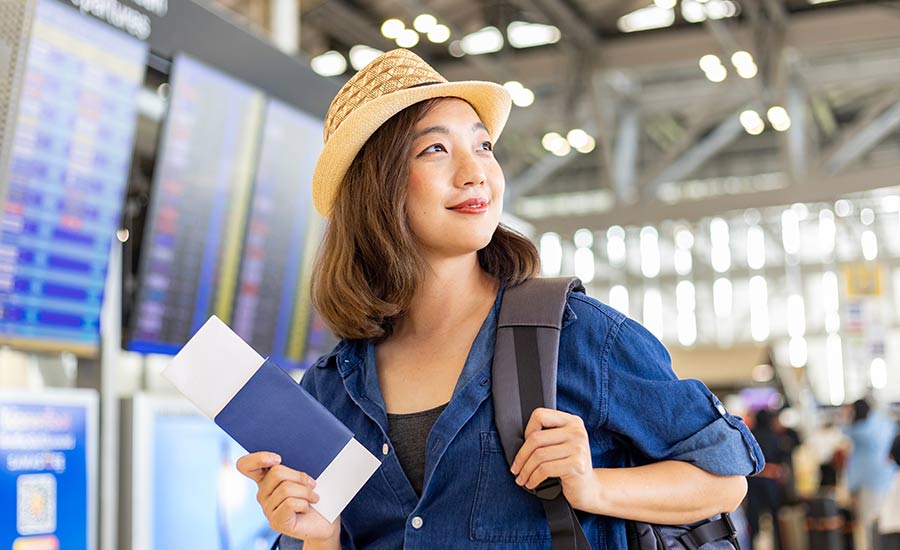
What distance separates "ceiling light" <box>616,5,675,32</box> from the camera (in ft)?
42.6

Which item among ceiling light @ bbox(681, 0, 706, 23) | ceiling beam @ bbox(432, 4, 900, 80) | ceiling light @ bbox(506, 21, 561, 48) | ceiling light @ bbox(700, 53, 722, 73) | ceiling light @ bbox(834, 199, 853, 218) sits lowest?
ceiling light @ bbox(700, 53, 722, 73)

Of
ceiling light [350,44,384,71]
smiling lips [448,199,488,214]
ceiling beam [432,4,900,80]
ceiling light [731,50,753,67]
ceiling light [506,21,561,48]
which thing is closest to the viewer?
A: smiling lips [448,199,488,214]

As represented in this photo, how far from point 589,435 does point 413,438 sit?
28 centimetres

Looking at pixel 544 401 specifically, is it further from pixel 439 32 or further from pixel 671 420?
pixel 439 32

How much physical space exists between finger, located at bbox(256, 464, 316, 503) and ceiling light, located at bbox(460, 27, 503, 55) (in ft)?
39.7

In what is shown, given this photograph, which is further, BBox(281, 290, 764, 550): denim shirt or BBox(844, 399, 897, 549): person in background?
BBox(844, 399, 897, 549): person in background

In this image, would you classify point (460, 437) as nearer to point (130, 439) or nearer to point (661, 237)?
point (130, 439)

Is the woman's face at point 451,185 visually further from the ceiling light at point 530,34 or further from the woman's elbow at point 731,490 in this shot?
the ceiling light at point 530,34

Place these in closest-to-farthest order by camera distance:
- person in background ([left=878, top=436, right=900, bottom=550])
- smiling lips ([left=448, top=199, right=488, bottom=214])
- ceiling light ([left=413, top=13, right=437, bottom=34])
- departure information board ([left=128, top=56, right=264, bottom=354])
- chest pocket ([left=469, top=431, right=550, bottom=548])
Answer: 1. chest pocket ([left=469, top=431, right=550, bottom=548])
2. smiling lips ([left=448, top=199, right=488, bottom=214])
3. departure information board ([left=128, top=56, right=264, bottom=354])
4. person in background ([left=878, top=436, right=900, bottom=550])
5. ceiling light ([left=413, top=13, right=437, bottom=34])

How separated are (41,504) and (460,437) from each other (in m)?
2.41

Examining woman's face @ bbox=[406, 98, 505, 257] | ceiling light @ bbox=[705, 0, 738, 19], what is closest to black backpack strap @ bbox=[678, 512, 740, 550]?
woman's face @ bbox=[406, 98, 505, 257]

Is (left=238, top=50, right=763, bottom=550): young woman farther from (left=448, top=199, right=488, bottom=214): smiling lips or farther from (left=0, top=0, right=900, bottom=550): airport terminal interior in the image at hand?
(left=0, top=0, right=900, bottom=550): airport terminal interior

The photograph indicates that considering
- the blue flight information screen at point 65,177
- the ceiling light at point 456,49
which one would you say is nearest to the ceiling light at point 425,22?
the ceiling light at point 456,49

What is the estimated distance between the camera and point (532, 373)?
165cm
